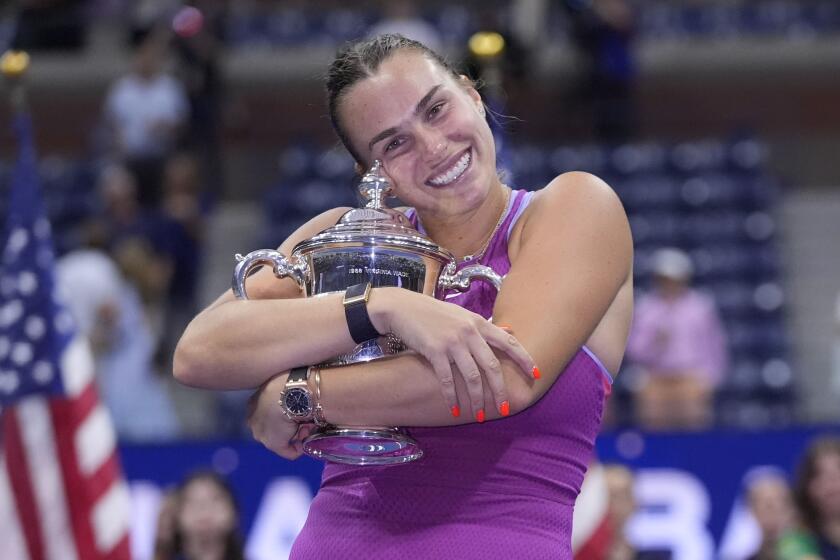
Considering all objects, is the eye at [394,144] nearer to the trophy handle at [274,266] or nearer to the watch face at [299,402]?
the trophy handle at [274,266]

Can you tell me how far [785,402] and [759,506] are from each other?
2322mm

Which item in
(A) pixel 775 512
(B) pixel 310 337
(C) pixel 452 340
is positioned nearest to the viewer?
(C) pixel 452 340

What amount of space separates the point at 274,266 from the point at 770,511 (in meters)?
3.35

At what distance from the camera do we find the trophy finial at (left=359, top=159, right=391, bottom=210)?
6.25ft

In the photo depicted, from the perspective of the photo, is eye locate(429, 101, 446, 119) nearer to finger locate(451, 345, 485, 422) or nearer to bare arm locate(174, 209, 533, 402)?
bare arm locate(174, 209, 533, 402)

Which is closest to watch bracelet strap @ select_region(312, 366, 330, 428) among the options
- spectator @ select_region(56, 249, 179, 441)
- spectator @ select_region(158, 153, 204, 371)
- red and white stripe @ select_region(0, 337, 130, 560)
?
red and white stripe @ select_region(0, 337, 130, 560)

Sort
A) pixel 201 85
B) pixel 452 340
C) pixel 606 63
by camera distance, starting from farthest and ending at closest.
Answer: pixel 606 63
pixel 201 85
pixel 452 340

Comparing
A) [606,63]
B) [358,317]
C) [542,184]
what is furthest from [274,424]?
[606,63]

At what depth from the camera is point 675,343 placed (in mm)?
6691

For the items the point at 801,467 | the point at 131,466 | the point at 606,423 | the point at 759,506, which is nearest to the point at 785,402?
the point at 606,423

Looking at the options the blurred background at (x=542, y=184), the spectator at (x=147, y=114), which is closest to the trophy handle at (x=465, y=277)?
the blurred background at (x=542, y=184)

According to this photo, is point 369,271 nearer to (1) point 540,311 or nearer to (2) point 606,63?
(1) point 540,311

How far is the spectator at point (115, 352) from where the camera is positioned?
6230 mm

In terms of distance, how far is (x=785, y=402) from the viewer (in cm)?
706
